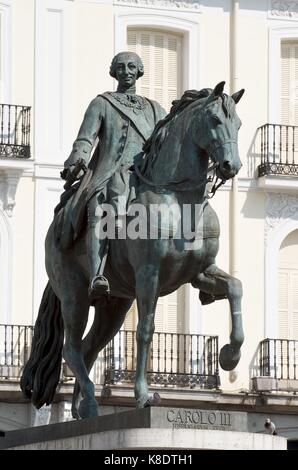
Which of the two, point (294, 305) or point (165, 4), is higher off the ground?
point (165, 4)

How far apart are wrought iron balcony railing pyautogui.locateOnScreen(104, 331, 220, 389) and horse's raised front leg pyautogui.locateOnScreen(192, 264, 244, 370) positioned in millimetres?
17269

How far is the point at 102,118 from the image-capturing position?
17.5 meters

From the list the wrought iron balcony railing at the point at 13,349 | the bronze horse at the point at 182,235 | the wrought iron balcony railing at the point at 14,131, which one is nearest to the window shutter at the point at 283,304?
the wrought iron balcony railing at the point at 13,349

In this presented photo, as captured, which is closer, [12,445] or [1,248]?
[12,445]

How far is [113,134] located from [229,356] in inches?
86.5

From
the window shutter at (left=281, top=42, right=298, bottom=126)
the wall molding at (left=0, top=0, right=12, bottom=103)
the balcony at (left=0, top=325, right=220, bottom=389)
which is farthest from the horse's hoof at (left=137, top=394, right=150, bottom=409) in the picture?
the window shutter at (left=281, top=42, right=298, bottom=126)

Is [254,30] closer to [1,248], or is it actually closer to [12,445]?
[1,248]

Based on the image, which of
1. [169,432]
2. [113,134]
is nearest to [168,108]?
[113,134]

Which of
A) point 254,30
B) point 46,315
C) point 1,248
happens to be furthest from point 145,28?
point 46,315

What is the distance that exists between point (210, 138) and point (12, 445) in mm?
3171

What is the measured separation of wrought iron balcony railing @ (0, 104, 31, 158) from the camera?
34.0 meters

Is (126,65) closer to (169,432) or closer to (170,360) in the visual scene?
(169,432)

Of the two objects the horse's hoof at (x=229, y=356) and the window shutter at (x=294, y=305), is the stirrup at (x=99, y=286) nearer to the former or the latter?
the horse's hoof at (x=229, y=356)

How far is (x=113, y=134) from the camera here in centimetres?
1745
